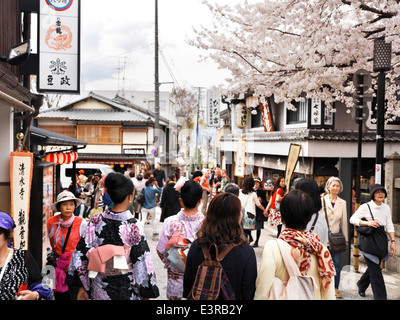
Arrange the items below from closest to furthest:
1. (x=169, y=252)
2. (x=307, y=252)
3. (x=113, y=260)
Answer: (x=307, y=252) → (x=113, y=260) → (x=169, y=252)

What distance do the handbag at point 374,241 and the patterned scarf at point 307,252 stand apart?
328 centimetres

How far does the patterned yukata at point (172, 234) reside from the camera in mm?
4266

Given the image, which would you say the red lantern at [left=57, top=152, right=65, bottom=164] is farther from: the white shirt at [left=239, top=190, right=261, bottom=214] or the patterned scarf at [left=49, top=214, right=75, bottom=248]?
the patterned scarf at [left=49, top=214, right=75, bottom=248]

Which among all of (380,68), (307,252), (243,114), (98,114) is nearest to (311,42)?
(380,68)

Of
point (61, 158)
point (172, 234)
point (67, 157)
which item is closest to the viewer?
point (172, 234)

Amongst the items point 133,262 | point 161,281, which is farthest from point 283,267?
point 161,281

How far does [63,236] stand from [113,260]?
176 cm

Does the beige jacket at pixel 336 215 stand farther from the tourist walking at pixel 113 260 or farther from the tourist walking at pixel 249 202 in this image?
the tourist walking at pixel 113 260

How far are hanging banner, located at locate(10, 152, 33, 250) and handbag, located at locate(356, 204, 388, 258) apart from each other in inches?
222

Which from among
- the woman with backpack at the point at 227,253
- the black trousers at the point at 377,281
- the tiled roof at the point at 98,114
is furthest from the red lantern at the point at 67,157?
the tiled roof at the point at 98,114

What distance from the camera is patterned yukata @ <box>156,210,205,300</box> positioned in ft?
14.0

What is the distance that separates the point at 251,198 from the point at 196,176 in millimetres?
4460

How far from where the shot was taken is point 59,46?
802 cm

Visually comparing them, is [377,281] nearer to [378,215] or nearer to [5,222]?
[378,215]
